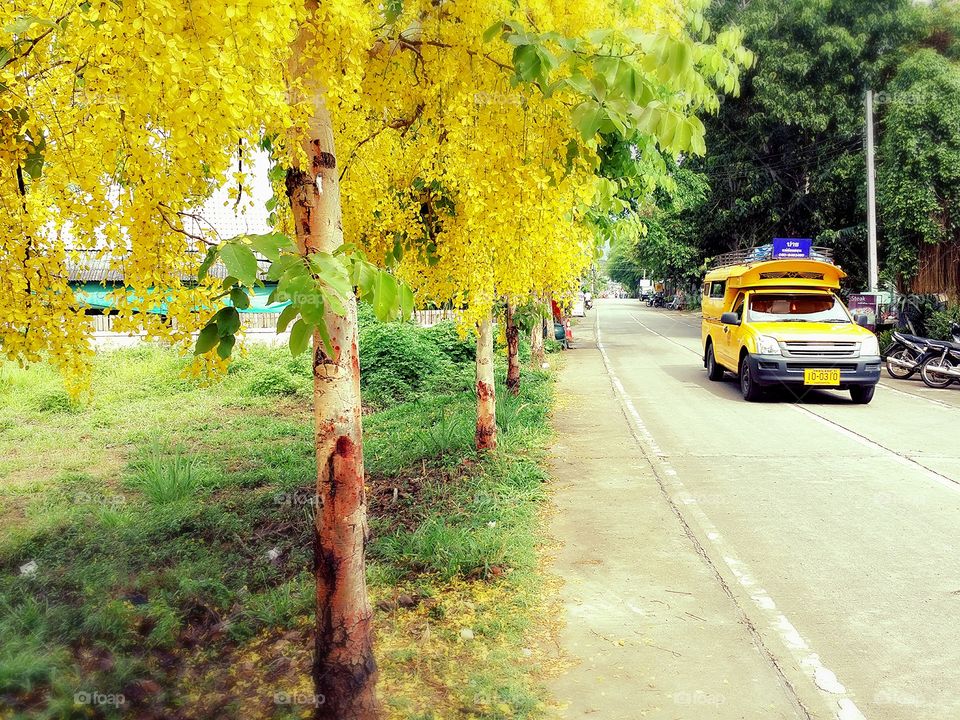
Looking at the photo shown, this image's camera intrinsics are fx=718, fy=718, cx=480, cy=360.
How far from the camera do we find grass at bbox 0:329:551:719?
4020 millimetres

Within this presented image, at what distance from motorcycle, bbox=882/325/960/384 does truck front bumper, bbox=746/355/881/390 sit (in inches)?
146

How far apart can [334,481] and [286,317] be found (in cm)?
152

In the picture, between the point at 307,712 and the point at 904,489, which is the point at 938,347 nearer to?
the point at 904,489

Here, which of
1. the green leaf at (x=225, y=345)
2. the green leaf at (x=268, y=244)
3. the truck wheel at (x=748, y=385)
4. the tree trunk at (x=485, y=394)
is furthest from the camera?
the truck wheel at (x=748, y=385)

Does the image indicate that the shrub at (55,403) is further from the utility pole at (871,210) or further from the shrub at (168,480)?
the utility pole at (871,210)

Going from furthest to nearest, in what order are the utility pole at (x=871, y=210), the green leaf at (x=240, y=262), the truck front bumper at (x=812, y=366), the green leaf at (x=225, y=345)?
the utility pole at (x=871, y=210), the truck front bumper at (x=812, y=366), the green leaf at (x=225, y=345), the green leaf at (x=240, y=262)

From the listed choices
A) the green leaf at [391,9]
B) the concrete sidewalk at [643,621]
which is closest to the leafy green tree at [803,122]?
the concrete sidewalk at [643,621]

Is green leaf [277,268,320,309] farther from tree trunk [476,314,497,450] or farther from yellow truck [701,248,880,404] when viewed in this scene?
yellow truck [701,248,880,404]

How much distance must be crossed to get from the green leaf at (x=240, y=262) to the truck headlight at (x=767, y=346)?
1094 centimetres

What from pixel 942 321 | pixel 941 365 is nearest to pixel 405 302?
pixel 941 365

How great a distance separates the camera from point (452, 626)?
4570 mm

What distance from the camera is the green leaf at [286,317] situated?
2.37 meters

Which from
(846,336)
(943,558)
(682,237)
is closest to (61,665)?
(943,558)

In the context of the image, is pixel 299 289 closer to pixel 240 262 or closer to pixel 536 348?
pixel 240 262
